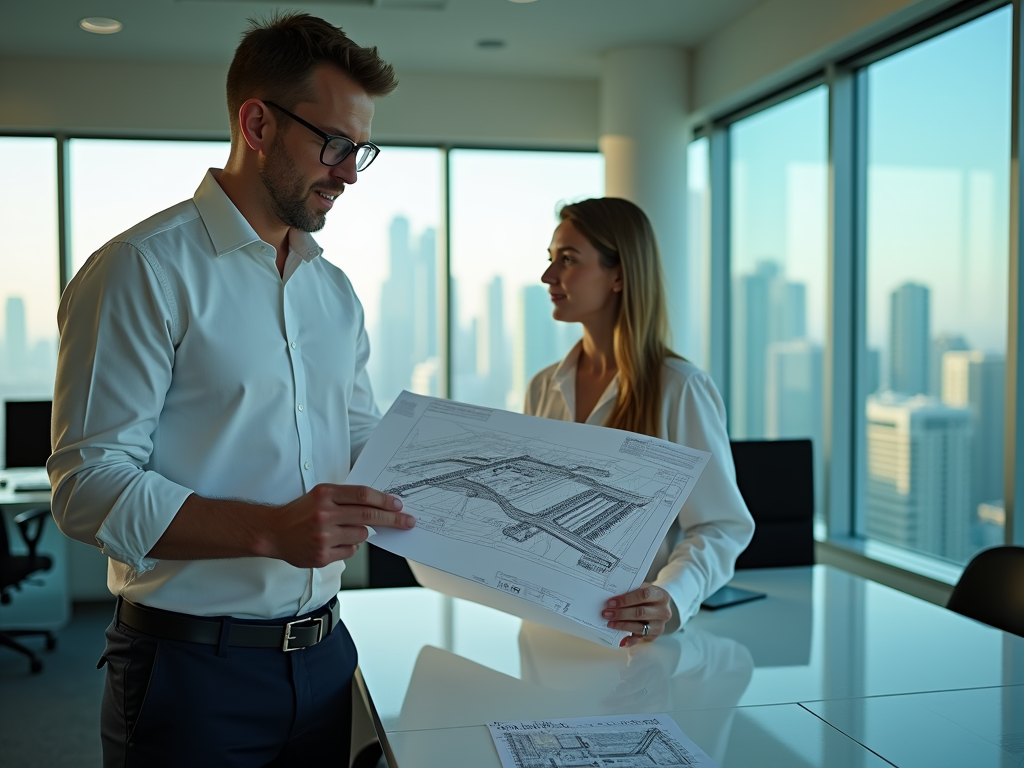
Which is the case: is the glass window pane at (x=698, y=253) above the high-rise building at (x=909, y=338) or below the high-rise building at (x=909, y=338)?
above

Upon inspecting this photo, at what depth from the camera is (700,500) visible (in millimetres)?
1981

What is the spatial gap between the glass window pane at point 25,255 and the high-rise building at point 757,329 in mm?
4116

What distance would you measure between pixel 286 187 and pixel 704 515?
1096mm

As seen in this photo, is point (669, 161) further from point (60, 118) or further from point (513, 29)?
point (60, 118)

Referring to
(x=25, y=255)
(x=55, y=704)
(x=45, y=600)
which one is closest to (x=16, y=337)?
(x=25, y=255)

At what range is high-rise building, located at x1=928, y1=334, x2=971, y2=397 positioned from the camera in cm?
369

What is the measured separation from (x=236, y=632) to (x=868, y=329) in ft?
12.0

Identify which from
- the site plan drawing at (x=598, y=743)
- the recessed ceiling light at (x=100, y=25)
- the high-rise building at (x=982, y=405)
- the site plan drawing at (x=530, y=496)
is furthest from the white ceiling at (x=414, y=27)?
the site plan drawing at (x=598, y=743)

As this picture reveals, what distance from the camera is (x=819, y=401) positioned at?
4.65 m

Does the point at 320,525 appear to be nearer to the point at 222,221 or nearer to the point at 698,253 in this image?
the point at 222,221

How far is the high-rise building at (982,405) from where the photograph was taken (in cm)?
346

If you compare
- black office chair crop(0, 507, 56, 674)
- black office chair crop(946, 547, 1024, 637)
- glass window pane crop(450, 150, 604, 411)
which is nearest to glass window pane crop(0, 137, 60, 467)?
black office chair crop(0, 507, 56, 674)

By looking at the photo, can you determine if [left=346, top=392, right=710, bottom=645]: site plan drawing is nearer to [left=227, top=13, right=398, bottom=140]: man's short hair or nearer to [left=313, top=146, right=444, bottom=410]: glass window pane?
[left=227, top=13, right=398, bottom=140]: man's short hair

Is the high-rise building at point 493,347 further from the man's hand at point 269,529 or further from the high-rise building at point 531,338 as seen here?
the man's hand at point 269,529
